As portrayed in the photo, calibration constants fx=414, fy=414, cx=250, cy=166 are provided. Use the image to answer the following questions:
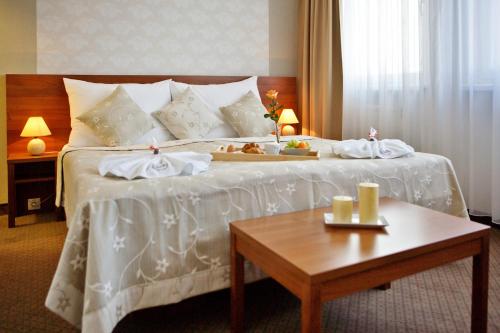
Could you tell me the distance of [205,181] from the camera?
1.81 m

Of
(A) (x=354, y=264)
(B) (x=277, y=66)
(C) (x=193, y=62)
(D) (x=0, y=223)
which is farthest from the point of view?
(B) (x=277, y=66)

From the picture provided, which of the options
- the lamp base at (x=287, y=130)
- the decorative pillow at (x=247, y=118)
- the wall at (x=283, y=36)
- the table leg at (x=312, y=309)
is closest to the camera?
the table leg at (x=312, y=309)

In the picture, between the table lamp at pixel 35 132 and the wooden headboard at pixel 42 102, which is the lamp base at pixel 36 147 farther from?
the wooden headboard at pixel 42 102

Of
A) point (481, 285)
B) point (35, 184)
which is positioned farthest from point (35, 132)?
point (481, 285)

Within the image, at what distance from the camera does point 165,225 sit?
5.48 ft

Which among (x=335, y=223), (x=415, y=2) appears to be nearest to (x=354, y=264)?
(x=335, y=223)

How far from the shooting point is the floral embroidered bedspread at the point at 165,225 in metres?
1.51

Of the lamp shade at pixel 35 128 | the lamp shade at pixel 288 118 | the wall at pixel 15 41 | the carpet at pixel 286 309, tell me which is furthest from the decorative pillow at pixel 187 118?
the carpet at pixel 286 309

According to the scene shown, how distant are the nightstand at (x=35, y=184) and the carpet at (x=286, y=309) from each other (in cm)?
118

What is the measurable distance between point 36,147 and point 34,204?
57cm

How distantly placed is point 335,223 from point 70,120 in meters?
2.97

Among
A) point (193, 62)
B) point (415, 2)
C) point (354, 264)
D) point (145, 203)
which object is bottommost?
point (354, 264)

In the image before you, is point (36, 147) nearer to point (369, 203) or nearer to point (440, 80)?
point (369, 203)

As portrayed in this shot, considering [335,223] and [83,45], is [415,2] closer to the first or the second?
[335,223]
